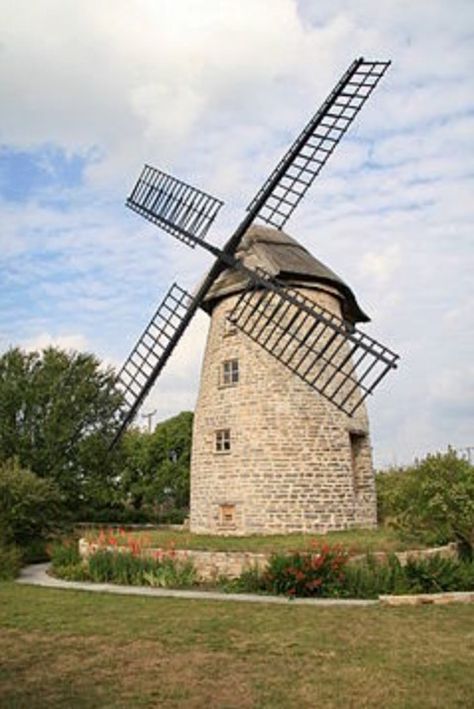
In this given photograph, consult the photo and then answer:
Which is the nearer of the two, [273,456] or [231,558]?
[231,558]

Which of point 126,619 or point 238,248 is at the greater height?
point 238,248

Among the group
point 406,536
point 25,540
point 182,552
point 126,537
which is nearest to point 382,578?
point 406,536

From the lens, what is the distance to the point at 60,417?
813 inches

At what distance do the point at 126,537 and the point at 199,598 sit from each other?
5.00m

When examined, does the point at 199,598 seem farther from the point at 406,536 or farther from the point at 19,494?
the point at 19,494

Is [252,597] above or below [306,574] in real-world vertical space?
below

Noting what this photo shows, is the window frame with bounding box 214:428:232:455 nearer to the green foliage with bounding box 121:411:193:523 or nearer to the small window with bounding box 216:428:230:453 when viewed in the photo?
the small window with bounding box 216:428:230:453

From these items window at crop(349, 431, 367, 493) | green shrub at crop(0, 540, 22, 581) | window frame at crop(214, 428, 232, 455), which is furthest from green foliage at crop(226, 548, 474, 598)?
window at crop(349, 431, 367, 493)

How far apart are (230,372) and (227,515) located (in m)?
3.63

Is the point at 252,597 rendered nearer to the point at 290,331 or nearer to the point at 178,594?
the point at 178,594

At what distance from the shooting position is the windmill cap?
16.7 metres

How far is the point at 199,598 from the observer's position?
35.4 feet

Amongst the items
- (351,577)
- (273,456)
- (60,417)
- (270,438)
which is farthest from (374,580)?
A: (60,417)

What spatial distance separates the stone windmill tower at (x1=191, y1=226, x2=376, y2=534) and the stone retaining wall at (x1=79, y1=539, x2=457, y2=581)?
2981mm
